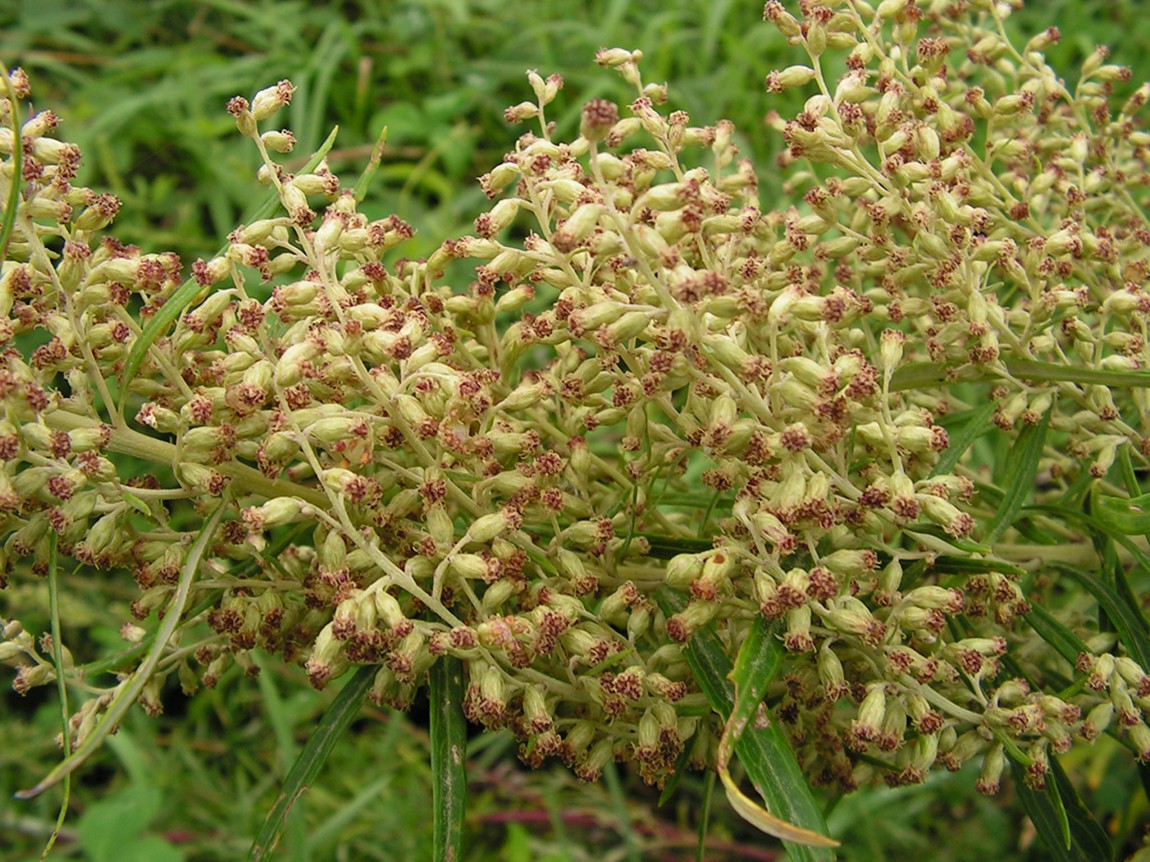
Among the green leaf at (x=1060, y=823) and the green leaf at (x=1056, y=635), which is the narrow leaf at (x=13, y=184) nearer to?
the green leaf at (x=1056, y=635)

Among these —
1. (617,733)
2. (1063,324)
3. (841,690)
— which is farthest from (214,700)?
(1063,324)

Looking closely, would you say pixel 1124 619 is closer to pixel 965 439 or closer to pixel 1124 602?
pixel 1124 602

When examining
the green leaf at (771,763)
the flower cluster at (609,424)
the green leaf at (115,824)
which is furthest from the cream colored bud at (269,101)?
the green leaf at (115,824)

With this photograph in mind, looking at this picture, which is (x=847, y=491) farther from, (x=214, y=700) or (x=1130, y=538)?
(x=214, y=700)

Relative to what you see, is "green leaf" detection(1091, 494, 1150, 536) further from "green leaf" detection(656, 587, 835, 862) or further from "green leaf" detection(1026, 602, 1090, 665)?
"green leaf" detection(656, 587, 835, 862)

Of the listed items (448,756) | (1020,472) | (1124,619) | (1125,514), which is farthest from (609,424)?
(1124,619)
